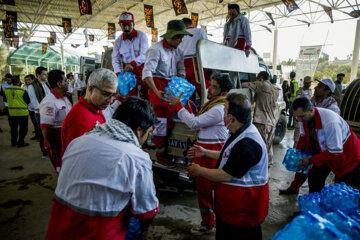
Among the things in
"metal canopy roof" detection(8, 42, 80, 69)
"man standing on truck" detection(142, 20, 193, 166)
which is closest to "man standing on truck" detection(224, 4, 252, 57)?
"man standing on truck" detection(142, 20, 193, 166)

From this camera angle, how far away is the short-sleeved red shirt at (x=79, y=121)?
6.29 ft

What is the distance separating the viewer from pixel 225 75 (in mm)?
2486

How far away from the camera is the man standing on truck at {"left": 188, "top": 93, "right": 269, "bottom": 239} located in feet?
5.32

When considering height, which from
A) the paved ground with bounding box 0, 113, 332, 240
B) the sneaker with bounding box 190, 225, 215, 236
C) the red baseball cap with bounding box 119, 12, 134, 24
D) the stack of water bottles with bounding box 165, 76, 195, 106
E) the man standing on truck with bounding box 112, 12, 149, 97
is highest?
the red baseball cap with bounding box 119, 12, 134, 24

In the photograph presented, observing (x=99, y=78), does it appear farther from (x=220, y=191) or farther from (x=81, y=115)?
(x=220, y=191)

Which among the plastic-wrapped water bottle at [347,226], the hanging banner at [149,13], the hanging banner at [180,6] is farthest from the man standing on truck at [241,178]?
the hanging banner at [149,13]

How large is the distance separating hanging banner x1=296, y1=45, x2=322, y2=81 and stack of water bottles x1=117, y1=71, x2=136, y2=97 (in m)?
15.6

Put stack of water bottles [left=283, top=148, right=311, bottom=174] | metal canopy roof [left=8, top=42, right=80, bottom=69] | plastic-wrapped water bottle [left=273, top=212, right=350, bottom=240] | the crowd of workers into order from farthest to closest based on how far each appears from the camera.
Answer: metal canopy roof [left=8, top=42, right=80, bottom=69] → stack of water bottles [left=283, top=148, right=311, bottom=174] → the crowd of workers → plastic-wrapped water bottle [left=273, top=212, right=350, bottom=240]

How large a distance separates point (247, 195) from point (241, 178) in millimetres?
139

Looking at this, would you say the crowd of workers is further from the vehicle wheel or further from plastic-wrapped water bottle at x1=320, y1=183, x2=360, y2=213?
the vehicle wheel

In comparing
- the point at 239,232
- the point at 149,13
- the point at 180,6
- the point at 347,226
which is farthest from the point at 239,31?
the point at 149,13

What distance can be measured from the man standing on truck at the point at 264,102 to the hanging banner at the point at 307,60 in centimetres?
1327

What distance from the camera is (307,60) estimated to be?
1589 centimetres

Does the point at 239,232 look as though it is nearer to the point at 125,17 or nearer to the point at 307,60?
the point at 125,17
